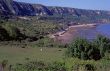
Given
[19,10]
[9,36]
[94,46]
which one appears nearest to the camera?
[94,46]

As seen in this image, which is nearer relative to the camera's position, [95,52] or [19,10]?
[95,52]

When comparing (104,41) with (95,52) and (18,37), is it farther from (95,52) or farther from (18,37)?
(18,37)

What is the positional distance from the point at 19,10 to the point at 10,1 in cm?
1392

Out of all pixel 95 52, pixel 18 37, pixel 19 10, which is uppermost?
pixel 95 52

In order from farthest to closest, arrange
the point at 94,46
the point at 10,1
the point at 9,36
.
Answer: the point at 10,1 < the point at 9,36 < the point at 94,46

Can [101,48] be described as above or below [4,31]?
above

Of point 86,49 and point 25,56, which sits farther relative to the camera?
point 25,56

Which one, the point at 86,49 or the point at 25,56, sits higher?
the point at 86,49

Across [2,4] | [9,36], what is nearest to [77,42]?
[9,36]

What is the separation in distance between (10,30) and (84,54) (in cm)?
3319

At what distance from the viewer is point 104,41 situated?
3391 cm

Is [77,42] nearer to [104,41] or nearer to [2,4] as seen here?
[104,41]

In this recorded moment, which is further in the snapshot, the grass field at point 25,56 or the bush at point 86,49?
the bush at point 86,49

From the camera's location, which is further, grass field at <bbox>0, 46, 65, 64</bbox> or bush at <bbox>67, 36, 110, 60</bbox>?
bush at <bbox>67, 36, 110, 60</bbox>
